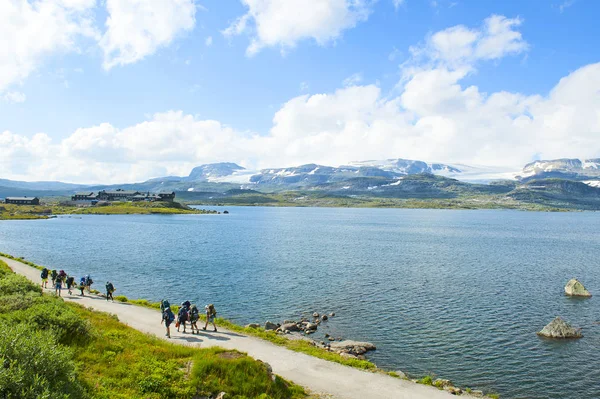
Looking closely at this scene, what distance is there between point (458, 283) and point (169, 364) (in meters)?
64.9

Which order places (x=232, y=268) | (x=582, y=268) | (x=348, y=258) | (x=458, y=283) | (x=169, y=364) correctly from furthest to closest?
(x=348, y=258)
(x=582, y=268)
(x=232, y=268)
(x=458, y=283)
(x=169, y=364)

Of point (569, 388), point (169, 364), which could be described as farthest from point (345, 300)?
point (169, 364)

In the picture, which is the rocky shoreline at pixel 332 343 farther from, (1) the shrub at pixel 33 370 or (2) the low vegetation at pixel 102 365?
(1) the shrub at pixel 33 370

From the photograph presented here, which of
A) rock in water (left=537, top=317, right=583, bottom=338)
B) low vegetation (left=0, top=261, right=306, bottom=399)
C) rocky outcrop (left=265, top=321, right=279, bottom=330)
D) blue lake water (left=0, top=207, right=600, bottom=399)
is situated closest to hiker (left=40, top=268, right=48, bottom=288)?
blue lake water (left=0, top=207, right=600, bottom=399)

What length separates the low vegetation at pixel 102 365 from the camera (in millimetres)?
15180

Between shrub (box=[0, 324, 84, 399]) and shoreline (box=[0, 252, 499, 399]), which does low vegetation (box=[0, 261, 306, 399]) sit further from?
shoreline (box=[0, 252, 499, 399])

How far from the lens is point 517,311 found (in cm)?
5738

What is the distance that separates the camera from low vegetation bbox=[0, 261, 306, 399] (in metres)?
15.2

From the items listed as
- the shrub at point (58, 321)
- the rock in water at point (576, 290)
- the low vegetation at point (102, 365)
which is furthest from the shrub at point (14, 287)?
the rock in water at point (576, 290)

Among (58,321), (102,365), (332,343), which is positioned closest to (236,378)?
(102,365)

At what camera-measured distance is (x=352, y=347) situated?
41625mm

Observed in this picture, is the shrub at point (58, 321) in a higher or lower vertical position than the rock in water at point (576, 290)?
higher

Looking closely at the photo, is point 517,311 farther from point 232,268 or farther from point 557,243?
point 557,243

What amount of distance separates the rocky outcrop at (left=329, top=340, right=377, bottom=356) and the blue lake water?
1494 millimetres
